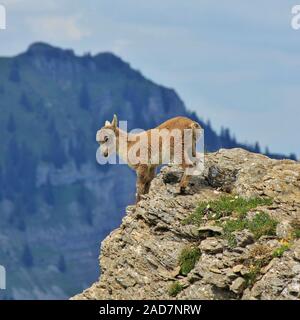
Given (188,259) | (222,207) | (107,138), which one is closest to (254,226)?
(188,259)

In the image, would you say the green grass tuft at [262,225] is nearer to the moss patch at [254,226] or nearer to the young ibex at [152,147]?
the moss patch at [254,226]

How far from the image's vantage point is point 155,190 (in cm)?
4722

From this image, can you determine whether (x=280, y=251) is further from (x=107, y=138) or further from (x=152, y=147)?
(x=107, y=138)

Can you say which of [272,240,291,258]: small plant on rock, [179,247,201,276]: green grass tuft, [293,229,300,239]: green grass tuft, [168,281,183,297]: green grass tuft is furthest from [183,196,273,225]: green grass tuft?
[272,240,291,258]: small plant on rock

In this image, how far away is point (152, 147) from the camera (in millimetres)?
47812

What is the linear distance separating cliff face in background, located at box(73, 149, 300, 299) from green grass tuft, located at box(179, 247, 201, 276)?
0.15ft

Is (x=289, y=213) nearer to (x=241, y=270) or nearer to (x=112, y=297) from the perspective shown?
(x=241, y=270)

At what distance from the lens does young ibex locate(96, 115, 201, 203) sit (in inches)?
1847

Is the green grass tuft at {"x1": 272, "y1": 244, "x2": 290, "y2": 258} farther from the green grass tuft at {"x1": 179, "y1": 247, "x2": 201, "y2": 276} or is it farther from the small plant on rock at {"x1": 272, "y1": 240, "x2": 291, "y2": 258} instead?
the green grass tuft at {"x1": 179, "y1": 247, "x2": 201, "y2": 276}

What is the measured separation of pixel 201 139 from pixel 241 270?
9.24 meters

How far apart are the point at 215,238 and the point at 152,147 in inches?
292

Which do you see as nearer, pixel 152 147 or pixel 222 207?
pixel 222 207

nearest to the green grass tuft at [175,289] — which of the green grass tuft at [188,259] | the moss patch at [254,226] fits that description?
the green grass tuft at [188,259]
